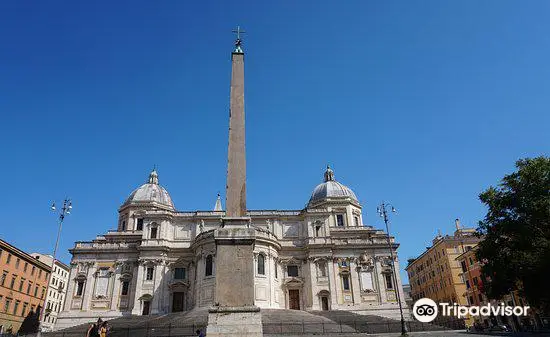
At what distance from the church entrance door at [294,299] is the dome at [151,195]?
873 inches

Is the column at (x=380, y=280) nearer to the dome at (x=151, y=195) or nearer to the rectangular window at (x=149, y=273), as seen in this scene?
the rectangular window at (x=149, y=273)

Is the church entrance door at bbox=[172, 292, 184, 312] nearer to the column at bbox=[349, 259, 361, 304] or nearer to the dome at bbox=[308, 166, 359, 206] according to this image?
the column at bbox=[349, 259, 361, 304]

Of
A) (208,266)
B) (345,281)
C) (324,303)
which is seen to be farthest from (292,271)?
(208,266)

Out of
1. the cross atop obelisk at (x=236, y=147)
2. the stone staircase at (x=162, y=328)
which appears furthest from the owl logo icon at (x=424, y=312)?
the cross atop obelisk at (x=236, y=147)

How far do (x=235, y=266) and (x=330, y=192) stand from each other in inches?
1745

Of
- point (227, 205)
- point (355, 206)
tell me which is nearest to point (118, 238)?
point (355, 206)

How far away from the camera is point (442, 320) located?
113ft

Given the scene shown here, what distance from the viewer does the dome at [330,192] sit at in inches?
2083

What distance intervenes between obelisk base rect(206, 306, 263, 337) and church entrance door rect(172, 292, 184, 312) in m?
33.8

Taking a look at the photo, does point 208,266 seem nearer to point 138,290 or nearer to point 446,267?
point 138,290

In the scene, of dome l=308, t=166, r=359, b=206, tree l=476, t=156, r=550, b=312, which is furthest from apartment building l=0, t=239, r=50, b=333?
tree l=476, t=156, r=550, b=312

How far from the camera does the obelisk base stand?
9164mm

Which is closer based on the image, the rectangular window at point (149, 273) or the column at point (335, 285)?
the column at point (335, 285)

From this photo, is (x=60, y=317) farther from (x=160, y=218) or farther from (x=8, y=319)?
(x=160, y=218)
